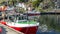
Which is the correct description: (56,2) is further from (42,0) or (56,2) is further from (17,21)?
(17,21)

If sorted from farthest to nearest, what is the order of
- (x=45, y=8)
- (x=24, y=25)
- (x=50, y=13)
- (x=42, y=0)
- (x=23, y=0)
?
1. (x=23, y=0)
2. (x=42, y=0)
3. (x=45, y=8)
4. (x=50, y=13)
5. (x=24, y=25)

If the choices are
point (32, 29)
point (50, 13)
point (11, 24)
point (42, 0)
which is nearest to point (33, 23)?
point (32, 29)

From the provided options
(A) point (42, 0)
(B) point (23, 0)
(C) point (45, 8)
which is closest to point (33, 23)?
(C) point (45, 8)

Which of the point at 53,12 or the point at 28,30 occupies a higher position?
the point at 28,30

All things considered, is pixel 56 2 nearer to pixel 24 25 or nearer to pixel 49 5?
pixel 49 5

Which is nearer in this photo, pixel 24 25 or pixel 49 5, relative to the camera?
pixel 24 25

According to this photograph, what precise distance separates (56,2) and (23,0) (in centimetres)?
1292

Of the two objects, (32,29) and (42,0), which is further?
(42,0)

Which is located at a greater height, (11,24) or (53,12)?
(11,24)

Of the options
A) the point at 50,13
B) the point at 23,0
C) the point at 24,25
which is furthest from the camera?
the point at 23,0

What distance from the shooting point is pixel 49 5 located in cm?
8569

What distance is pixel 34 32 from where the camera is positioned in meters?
31.7

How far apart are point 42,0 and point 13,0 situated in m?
16.6

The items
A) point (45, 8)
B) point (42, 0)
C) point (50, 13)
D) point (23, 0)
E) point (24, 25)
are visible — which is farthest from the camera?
point (23, 0)
